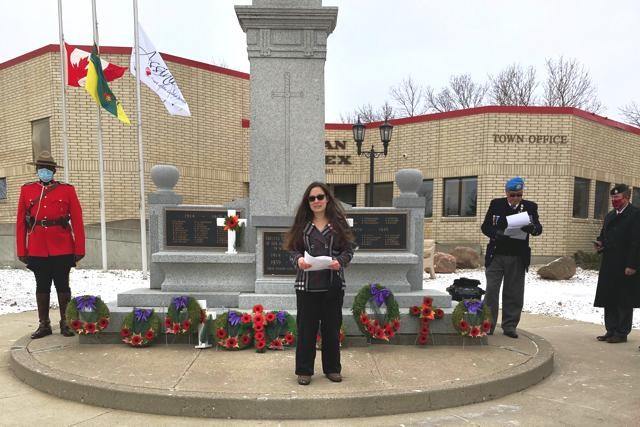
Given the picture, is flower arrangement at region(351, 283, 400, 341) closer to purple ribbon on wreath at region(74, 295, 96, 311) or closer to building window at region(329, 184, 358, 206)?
purple ribbon on wreath at region(74, 295, 96, 311)

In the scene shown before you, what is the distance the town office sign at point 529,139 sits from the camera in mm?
14977

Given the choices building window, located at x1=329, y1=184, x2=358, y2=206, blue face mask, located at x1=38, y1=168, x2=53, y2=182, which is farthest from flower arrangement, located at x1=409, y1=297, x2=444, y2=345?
building window, located at x1=329, y1=184, x2=358, y2=206

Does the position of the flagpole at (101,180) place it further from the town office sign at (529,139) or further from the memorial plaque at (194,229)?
the town office sign at (529,139)

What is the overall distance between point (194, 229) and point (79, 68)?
332 inches

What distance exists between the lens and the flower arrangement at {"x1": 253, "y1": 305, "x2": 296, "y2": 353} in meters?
4.74

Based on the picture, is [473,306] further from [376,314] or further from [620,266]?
[620,266]

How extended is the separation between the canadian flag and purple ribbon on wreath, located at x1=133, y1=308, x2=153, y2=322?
29.1 ft

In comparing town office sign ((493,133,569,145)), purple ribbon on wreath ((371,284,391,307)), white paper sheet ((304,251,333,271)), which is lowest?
purple ribbon on wreath ((371,284,391,307))

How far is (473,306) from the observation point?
503cm

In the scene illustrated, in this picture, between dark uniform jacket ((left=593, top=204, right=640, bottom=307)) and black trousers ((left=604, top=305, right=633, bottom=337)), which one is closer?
dark uniform jacket ((left=593, top=204, right=640, bottom=307))

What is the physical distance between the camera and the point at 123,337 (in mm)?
4883

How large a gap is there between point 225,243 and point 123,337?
1.63m

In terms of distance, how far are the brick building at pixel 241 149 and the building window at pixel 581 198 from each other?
36 millimetres

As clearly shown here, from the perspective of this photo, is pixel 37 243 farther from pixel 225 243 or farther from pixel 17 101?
pixel 17 101
